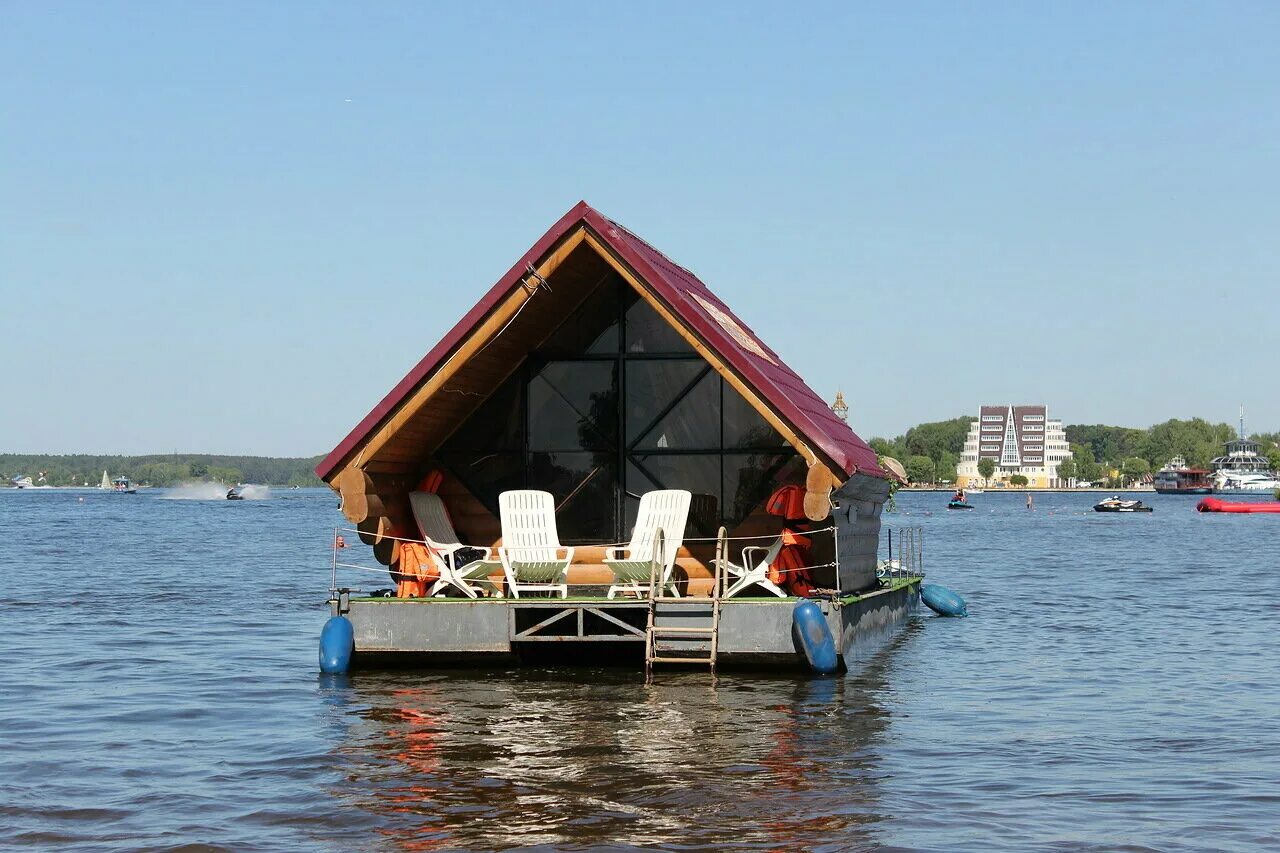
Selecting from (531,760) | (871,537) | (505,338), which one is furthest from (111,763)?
(871,537)

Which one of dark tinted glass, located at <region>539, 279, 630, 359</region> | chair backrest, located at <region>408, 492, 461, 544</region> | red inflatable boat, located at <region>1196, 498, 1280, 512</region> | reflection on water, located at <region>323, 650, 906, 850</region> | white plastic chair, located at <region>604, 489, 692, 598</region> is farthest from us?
red inflatable boat, located at <region>1196, 498, 1280, 512</region>

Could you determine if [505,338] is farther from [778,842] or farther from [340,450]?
[778,842]

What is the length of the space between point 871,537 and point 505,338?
23.6 feet

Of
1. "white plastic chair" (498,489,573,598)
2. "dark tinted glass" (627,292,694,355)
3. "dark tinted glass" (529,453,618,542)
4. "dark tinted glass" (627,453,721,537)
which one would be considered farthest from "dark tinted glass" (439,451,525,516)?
"dark tinted glass" (627,292,694,355)

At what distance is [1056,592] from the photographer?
35.7 meters

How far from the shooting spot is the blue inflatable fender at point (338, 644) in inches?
649

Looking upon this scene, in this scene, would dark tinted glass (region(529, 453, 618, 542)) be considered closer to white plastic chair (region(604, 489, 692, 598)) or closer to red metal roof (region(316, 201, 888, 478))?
white plastic chair (region(604, 489, 692, 598))

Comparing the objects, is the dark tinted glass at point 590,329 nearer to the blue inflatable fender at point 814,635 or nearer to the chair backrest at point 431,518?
the chair backrest at point 431,518

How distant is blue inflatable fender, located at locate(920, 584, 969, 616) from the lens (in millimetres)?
28359

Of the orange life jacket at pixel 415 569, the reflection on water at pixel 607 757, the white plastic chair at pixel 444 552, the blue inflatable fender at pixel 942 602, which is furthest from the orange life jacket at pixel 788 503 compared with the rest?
the blue inflatable fender at pixel 942 602

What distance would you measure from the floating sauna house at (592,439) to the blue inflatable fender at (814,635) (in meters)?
0.50

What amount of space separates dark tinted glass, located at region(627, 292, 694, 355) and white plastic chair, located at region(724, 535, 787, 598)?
9.47ft

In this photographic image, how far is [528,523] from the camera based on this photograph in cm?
1791

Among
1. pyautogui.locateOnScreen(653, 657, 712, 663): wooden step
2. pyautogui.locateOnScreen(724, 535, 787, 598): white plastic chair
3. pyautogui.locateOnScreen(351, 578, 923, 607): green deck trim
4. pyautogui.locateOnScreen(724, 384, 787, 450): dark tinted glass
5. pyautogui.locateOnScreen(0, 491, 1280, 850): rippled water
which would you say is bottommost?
pyautogui.locateOnScreen(0, 491, 1280, 850): rippled water
